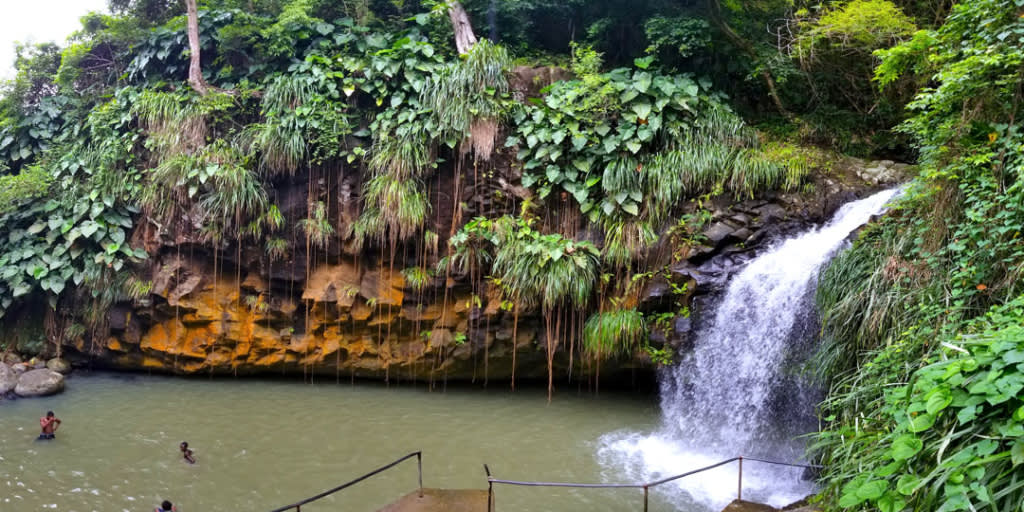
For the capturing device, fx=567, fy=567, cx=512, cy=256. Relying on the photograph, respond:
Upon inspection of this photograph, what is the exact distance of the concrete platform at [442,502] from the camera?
5.33 meters

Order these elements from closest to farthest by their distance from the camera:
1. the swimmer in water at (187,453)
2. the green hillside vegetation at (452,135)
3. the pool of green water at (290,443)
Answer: the pool of green water at (290,443)
the swimmer in water at (187,453)
the green hillside vegetation at (452,135)

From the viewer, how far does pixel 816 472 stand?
5867mm

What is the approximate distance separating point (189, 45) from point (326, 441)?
8.36m

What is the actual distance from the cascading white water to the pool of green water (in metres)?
0.55

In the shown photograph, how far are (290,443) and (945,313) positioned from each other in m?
7.56

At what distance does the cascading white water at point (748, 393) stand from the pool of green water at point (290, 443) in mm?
549

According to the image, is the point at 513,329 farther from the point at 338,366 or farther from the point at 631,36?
the point at 631,36

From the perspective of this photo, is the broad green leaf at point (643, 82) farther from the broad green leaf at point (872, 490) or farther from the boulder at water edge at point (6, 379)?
the boulder at water edge at point (6, 379)

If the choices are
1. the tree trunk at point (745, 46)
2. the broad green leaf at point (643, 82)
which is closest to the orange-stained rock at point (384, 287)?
the broad green leaf at point (643, 82)

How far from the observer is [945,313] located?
4.78m

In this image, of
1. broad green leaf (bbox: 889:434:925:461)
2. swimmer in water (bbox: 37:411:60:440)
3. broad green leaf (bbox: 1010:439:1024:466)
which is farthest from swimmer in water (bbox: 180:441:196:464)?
broad green leaf (bbox: 1010:439:1024:466)

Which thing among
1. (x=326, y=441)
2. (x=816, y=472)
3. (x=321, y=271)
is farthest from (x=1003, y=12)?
(x=321, y=271)

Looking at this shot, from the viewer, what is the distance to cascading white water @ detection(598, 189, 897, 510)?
6.48 m

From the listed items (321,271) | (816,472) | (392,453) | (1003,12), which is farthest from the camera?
(321,271)
